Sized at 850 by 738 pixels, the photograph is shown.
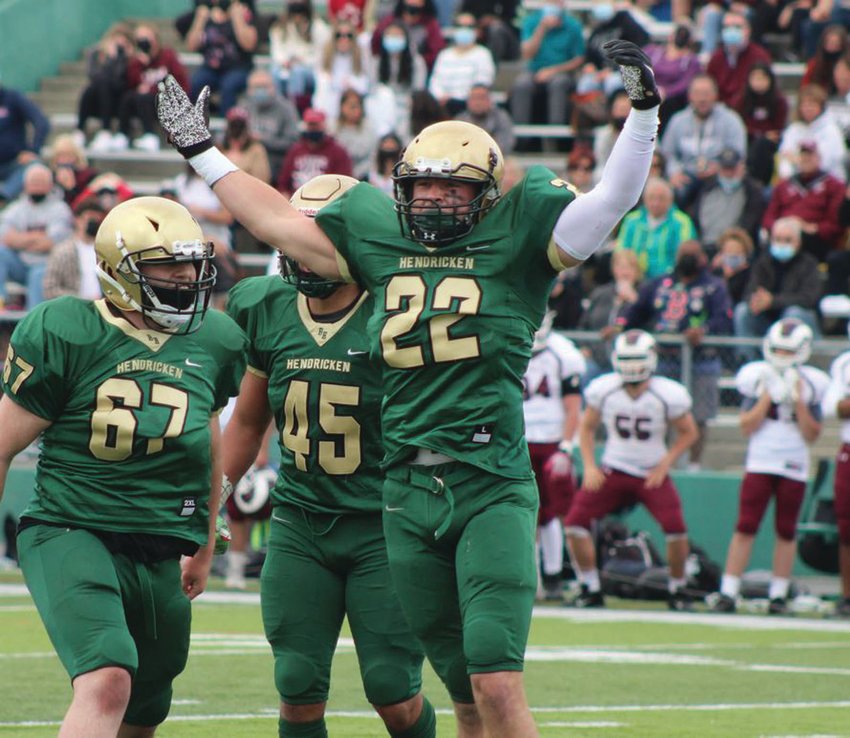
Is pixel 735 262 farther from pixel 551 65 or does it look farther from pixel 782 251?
pixel 551 65

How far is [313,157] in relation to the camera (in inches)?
591

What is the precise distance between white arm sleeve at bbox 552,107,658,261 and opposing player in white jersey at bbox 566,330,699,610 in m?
6.79

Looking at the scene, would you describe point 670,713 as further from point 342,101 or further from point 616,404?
point 342,101

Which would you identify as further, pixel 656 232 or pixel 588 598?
pixel 656 232

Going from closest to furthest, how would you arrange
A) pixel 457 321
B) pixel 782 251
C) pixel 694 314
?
pixel 457 321
pixel 694 314
pixel 782 251

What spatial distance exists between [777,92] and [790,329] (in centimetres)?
399

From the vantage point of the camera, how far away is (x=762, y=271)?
12930mm

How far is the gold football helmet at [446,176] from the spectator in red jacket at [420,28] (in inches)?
471

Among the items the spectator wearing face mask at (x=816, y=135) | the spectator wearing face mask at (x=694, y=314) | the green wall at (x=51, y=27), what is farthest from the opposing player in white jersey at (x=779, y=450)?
the green wall at (x=51, y=27)

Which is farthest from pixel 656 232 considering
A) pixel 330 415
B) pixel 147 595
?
pixel 147 595

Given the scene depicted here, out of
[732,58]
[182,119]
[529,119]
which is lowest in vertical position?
[529,119]

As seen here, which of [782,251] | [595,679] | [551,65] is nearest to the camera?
[595,679]

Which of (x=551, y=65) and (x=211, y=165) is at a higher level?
(x=211, y=165)

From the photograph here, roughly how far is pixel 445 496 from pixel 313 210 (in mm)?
1212
